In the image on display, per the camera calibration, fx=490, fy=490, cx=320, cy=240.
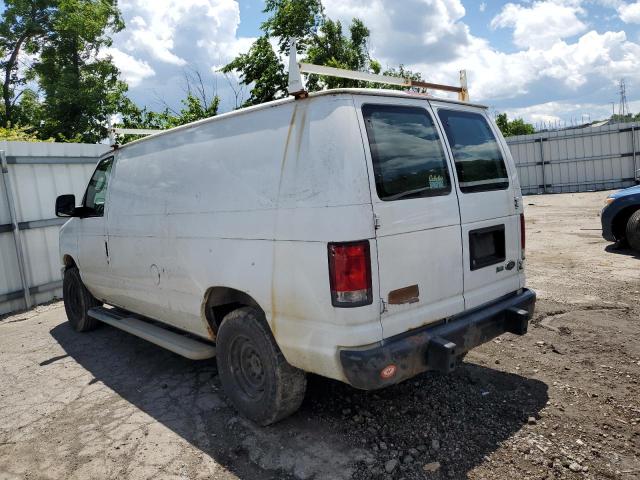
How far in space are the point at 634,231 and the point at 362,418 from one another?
259 inches

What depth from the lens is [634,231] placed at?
7836 mm

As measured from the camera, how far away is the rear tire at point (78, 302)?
5973 millimetres

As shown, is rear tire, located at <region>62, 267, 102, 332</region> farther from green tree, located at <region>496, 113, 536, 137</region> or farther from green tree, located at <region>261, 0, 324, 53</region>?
green tree, located at <region>496, 113, 536, 137</region>

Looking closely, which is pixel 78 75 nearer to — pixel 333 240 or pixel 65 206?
pixel 65 206

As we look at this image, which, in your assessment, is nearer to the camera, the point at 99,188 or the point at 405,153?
the point at 405,153

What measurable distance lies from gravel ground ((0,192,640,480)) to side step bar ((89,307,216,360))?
0.39 metres

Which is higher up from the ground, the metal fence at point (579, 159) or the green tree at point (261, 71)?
the green tree at point (261, 71)

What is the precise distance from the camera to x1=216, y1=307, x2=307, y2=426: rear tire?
10.7 ft

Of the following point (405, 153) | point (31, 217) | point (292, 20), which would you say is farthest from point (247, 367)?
point (292, 20)

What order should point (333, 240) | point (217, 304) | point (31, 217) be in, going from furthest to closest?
point (31, 217)
point (217, 304)
point (333, 240)

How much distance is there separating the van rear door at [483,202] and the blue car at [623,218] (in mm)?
5230

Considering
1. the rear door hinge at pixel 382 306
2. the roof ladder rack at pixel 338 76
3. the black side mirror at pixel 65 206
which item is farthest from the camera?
the black side mirror at pixel 65 206

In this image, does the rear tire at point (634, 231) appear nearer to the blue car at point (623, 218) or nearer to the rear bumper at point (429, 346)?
the blue car at point (623, 218)

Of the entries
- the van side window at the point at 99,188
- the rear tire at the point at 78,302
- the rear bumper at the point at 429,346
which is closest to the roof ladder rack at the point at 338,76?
the rear bumper at the point at 429,346
